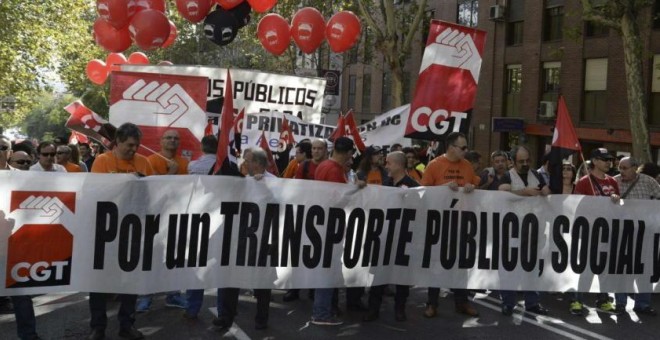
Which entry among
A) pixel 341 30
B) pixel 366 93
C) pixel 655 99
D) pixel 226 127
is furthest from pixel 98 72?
pixel 366 93

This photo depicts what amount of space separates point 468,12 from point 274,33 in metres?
19.0

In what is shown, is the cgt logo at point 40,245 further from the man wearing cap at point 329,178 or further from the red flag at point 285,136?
the red flag at point 285,136

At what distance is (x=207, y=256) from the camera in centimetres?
660

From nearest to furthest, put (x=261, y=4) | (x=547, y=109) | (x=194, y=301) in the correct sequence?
(x=194, y=301)
(x=261, y=4)
(x=547, y=109)

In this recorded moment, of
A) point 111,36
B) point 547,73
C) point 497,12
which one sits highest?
point 497,12

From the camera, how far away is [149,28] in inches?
461

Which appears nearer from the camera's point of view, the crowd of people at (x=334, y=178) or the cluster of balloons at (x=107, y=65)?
the crowd of people at (x=334, y=178)

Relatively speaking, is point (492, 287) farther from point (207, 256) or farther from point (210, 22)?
point (210, 22)

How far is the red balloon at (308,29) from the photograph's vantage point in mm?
13641

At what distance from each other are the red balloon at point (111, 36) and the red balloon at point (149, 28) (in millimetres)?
580

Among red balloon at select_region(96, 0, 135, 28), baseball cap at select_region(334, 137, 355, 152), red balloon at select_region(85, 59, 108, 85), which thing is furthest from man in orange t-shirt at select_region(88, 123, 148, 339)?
red balloon at select_region(85, 59, 108, 85)

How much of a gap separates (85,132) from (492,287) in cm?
429

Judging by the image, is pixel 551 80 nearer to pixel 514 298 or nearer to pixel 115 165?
pixel 514 298

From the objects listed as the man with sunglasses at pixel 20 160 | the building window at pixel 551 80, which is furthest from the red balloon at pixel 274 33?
the building window at pixel 551 80
